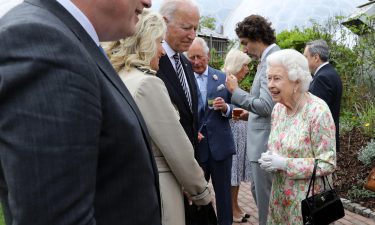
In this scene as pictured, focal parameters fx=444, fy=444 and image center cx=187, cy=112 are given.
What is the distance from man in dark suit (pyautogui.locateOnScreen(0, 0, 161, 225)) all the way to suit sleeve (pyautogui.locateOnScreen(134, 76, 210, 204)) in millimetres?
1317

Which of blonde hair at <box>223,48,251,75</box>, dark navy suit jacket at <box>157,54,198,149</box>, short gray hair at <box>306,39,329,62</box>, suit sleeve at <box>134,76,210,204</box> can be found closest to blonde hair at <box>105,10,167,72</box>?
suit sleeve at <box>134,76,210,204</box>

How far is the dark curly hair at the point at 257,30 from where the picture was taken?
4.64 metres

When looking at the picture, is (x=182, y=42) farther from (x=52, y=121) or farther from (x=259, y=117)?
(x=52, y=121)

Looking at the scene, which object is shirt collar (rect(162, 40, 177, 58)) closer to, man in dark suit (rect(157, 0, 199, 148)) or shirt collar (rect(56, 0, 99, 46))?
man in dark suit (rect(157, 0, 199, 148))

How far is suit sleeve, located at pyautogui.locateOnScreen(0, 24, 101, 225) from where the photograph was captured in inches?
37.7

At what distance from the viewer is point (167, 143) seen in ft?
8.48

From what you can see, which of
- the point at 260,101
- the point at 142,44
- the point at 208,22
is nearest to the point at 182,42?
the point at 142,44

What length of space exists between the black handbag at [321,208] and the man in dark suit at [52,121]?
210 cm

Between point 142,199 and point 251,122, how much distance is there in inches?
121

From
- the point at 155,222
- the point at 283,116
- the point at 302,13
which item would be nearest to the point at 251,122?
the point at 283,116

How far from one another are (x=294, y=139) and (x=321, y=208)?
0.50 meters

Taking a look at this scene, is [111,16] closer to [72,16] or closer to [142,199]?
[72,16]

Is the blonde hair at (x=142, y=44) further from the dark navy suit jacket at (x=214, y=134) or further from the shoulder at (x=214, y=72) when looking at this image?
the shoulder at (x=214, y=72)

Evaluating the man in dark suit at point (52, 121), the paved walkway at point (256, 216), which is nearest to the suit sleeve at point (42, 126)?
the man in dark suit at point (52, 121)
